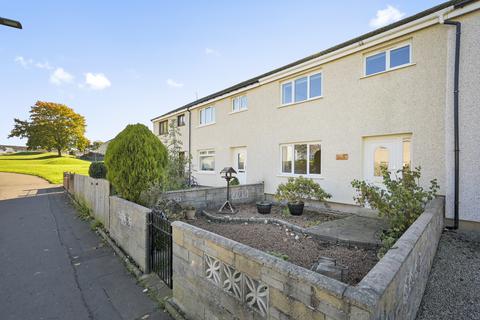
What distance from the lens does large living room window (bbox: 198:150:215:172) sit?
1479cm

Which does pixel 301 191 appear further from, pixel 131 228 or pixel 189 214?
pixel 131 228

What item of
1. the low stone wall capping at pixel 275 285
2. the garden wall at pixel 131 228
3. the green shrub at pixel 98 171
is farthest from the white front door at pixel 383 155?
the green shrub at pixel 98 171

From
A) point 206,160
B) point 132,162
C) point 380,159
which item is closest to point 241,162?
point 206,160

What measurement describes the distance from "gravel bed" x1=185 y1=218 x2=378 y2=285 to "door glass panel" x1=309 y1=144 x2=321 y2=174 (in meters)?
3.19

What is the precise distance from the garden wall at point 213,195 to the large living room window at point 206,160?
474 centimetres

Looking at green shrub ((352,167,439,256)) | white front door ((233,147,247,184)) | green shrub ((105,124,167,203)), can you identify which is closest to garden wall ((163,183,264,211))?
green shrub ((105,124,167,203))

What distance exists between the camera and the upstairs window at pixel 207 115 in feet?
48.9

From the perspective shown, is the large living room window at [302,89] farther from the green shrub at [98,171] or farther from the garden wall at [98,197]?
the green shrub at [98,171]

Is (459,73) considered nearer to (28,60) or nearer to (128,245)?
(128,245)

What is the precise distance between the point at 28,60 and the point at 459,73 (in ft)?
62.7

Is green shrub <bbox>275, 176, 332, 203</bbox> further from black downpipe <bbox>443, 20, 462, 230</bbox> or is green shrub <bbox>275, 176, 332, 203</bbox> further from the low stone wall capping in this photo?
the low stone wall capping

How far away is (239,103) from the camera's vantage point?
42.3 ft

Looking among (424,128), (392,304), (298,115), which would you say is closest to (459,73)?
(424,128)

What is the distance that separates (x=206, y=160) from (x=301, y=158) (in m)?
7.36
